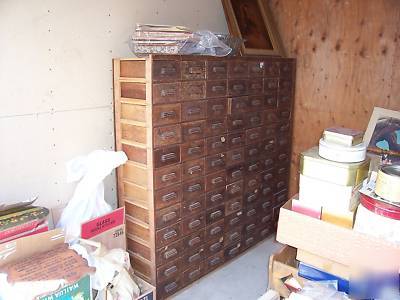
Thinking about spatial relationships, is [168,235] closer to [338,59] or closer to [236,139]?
[236,139]

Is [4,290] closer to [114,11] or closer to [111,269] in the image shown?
[111,269]

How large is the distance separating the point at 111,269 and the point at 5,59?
109 centimetres

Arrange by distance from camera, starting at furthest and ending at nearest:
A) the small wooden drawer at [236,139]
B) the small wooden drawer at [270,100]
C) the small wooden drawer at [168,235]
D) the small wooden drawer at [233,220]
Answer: the small wooden drawer at [270,100] < the small wooden drawer at [233,220] < the small wooden drawer at [236,139] < the small wooden drawer at [168,235]

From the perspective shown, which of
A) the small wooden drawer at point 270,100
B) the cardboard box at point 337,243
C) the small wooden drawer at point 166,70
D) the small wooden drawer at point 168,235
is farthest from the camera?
the small wooden drawer at point 270,100

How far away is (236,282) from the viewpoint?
96.4 inches

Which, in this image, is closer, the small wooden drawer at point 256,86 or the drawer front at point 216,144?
the drawer front at point 216,144

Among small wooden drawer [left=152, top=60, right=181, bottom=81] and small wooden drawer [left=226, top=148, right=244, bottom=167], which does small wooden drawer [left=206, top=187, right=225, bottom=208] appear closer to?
small wooden drawer [left=226, top=148, right=244, bottom=167]

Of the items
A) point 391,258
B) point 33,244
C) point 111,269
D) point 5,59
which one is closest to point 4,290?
point 33,244

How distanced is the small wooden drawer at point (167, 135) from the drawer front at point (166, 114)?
3cm

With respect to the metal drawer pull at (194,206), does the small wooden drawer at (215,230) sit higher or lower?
lower

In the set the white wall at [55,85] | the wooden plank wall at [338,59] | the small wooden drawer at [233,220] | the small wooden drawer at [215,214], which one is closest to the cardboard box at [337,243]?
the small wooden drawer at [215,214]

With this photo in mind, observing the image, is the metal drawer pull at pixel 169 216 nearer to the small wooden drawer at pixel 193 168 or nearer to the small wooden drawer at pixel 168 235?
the small wooden drawer at pixel 168 235

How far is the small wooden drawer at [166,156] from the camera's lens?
2.04 m

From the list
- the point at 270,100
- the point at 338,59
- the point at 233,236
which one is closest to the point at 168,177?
the point at 233,236
